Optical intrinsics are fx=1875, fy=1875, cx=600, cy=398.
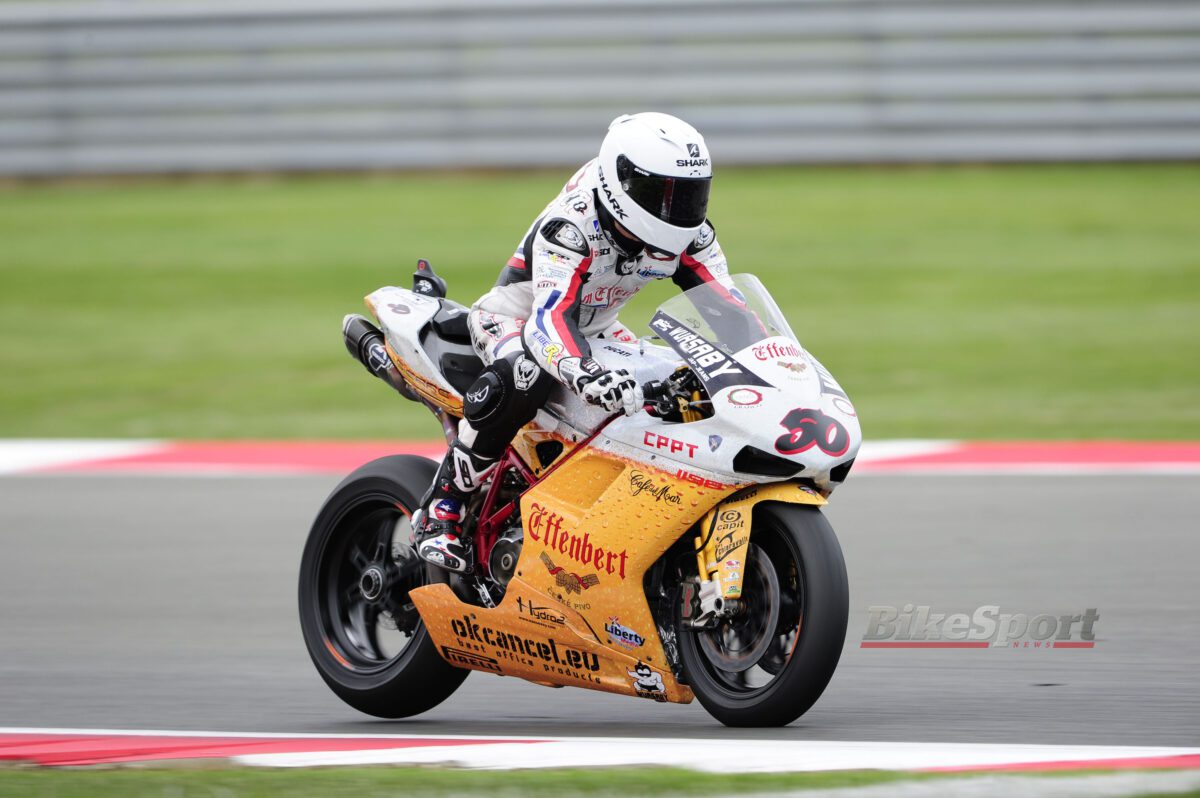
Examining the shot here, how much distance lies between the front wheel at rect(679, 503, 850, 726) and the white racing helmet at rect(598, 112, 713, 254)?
844 millimetres

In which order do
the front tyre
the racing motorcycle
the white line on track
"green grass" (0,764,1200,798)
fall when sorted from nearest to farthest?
"green grass" (0,764,1200,798) → the white line on track → the racing motorcycle → the front tyre

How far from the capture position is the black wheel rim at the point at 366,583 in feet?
19.2

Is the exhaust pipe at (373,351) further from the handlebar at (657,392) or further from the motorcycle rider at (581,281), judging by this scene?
the handlebar at (657,392)

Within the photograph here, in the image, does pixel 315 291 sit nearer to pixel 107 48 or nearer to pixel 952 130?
pixel 107 48

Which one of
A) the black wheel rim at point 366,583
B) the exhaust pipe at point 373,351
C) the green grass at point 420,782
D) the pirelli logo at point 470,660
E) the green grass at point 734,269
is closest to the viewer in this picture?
the green grass at point 420,782

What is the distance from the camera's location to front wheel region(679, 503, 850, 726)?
4.74 meters

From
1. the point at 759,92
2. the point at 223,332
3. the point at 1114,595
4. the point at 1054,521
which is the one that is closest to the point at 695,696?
the point at 1114,595

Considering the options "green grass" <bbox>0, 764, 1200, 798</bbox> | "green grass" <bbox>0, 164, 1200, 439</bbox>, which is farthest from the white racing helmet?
"green grass" <bbox>0, 164, 1200, 439</bbox>

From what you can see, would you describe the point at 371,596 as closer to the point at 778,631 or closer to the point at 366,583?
the point at 366,583

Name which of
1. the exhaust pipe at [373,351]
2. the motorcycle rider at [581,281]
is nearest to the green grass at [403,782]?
the motorcycle rider at [581,281]

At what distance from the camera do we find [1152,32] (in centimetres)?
1698

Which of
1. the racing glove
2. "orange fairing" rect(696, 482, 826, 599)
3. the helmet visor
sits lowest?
"orange fairing" rect(696, 482, 826, 599)

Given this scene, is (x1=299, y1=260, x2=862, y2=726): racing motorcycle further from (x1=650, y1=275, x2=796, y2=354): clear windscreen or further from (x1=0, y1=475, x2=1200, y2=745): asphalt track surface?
(x1=0, y1=475, x2=1200, y2=745): asphalt track surface

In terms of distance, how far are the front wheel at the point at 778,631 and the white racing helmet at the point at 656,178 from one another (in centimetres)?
84
